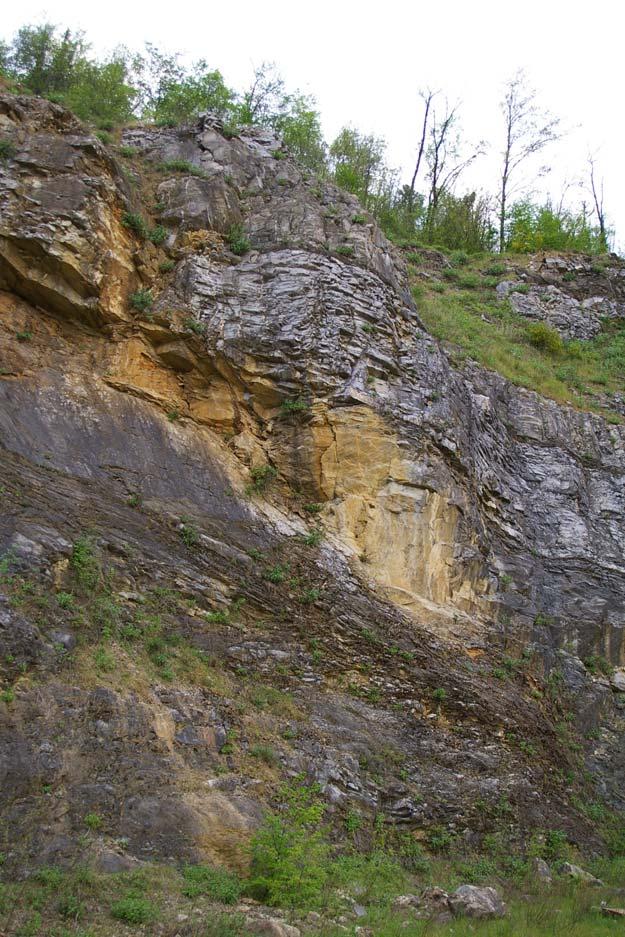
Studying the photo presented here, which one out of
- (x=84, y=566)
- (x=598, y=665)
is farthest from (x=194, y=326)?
(x=598, y=665)

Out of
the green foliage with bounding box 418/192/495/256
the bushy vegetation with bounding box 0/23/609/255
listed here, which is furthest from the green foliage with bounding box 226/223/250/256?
the green foliage with bounding box 418/192/495/256

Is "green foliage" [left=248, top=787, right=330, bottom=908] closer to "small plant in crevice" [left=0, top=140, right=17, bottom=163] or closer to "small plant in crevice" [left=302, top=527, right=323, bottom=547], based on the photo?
"small plant in crevice" [left=302, top=527, right=323, bottom=547]

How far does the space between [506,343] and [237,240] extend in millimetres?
9514

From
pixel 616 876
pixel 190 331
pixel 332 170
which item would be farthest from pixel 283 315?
pixel 332 170

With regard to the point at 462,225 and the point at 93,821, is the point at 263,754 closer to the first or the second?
the point at 93,821

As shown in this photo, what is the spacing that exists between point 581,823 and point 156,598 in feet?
25.0

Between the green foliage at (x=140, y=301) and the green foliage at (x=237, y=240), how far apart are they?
8.31ft

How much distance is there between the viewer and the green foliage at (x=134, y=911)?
6.01 m

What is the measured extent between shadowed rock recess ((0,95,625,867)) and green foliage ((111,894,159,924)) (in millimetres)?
615

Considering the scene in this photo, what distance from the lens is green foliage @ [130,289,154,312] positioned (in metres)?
12.7

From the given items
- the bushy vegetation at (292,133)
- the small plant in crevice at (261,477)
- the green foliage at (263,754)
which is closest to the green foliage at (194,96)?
the bushy vegetation at (292,133)

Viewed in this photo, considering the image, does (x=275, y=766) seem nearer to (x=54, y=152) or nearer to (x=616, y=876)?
(x=616, y=876)

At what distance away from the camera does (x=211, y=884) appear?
269 inches

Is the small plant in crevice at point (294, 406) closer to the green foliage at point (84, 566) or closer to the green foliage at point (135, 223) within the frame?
the green foliage at point (135, 223)
